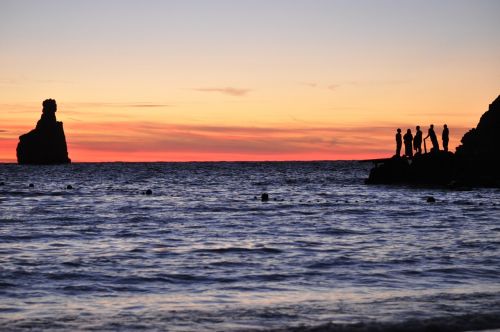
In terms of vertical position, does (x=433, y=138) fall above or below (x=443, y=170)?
above

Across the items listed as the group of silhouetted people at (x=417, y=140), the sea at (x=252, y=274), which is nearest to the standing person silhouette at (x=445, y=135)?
the group of silhouetted people at (x=417, y=140)

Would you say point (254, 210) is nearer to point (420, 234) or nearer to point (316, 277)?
point (420, 234)

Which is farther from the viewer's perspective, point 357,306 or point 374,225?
point 374,225

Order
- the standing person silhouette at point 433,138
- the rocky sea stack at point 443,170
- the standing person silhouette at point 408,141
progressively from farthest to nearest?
the rocky sea stack at point 443,170, the standing person silhouette at point 408,141, the standing person silhouette at point 433,138

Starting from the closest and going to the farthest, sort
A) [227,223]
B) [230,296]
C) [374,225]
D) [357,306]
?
[357,306] → [230,296] → [374,225] → [227,223]

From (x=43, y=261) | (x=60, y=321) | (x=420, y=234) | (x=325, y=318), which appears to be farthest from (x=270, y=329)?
(x=420, y=234)

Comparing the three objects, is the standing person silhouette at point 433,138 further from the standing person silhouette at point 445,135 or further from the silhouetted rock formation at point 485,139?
the silhouetted rock formation at point 485,139

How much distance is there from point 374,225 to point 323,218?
4.34 m

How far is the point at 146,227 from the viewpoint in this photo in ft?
86.1

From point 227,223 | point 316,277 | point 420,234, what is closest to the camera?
point 316,277

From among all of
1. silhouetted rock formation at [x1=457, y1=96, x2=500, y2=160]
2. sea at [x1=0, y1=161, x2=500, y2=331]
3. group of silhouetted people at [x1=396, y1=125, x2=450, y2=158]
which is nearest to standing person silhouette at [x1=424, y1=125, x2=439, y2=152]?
group of silhouetted people at [x1=396, y1=125, x2=450, y2=158]

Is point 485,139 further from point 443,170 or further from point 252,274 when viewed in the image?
point 252,274

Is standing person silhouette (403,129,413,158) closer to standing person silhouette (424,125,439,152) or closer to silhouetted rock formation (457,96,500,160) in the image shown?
standing person silhouette (424,125,439,152)

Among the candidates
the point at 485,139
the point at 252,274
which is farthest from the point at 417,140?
the point at 252,274
